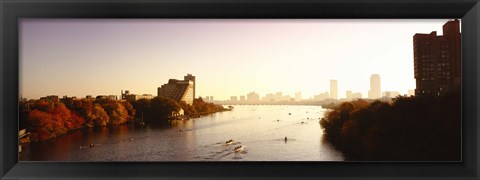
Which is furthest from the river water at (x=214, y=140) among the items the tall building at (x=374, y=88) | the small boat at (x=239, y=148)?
the tall building at (x=374, y=88)

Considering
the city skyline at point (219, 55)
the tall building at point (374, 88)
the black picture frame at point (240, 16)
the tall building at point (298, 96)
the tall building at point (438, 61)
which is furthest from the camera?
the tall building at point (298, 96)

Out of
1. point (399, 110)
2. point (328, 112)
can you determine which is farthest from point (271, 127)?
point (399, 110)

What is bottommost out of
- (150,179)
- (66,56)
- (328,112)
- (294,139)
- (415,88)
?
(150,179)

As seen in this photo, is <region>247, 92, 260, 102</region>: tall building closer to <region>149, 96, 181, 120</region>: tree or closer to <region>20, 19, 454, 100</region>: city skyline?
<region>20, 19, 454, 100</region>: city skyline

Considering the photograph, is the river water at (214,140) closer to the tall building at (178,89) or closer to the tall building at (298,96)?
the tall building at (298,96)

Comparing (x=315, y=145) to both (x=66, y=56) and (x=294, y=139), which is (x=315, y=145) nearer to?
(x=294, y=139)

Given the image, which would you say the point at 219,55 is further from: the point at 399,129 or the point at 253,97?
the point at 399,129
